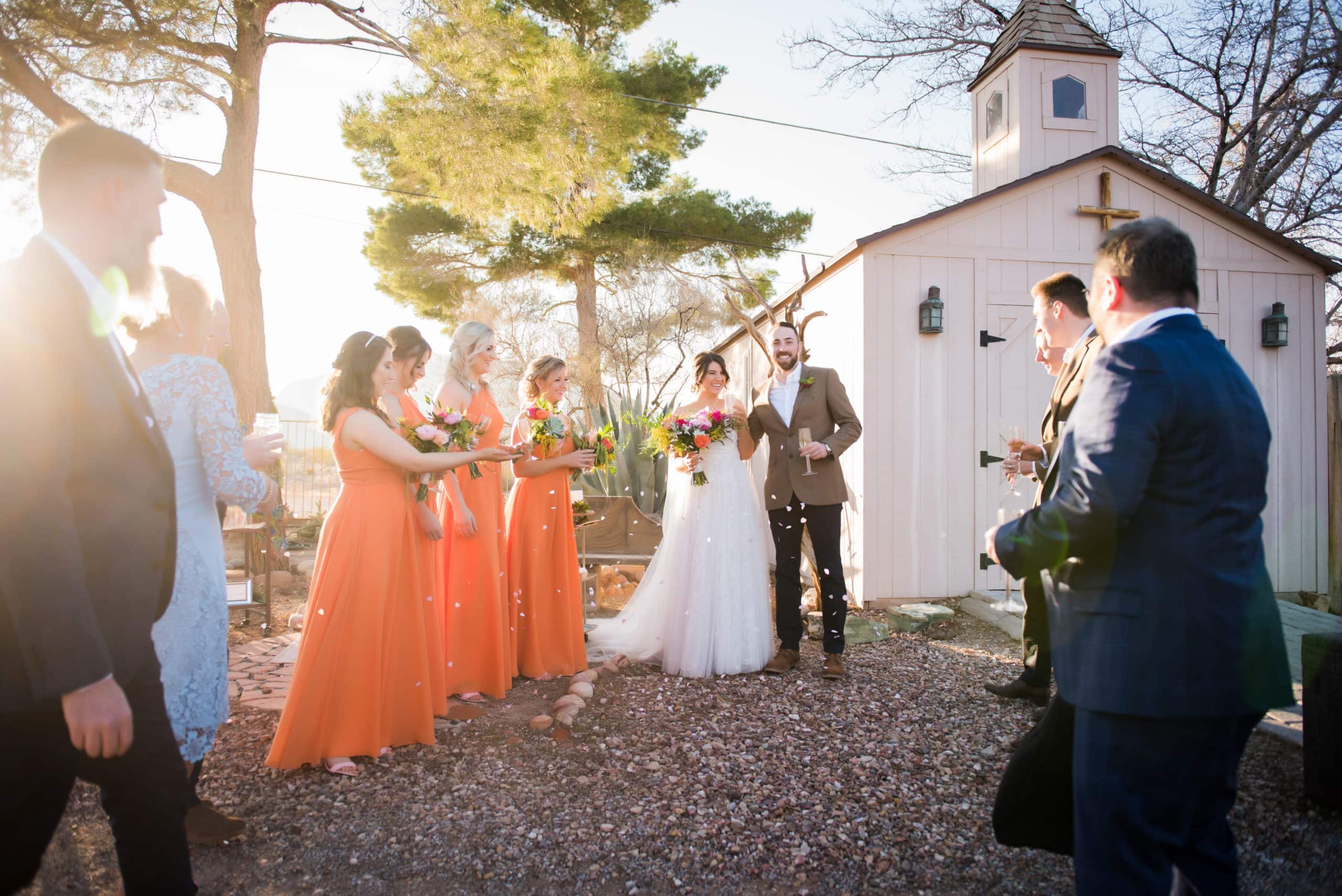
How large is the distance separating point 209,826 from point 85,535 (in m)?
1.83

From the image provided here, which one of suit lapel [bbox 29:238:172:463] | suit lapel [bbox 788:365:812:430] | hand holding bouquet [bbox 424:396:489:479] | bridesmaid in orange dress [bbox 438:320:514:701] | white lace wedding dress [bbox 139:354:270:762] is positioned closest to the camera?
suit lapel [bbox 29:238:172:463]

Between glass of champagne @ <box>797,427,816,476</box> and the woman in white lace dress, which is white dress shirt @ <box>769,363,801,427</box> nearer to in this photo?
glass of champagne @ <box>797,427,816,476</box>

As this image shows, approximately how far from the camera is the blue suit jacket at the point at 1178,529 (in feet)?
5.52

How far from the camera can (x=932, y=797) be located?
3.11m

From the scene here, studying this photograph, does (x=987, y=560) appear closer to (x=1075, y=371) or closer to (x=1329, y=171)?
Result: (x=1075, y=371)

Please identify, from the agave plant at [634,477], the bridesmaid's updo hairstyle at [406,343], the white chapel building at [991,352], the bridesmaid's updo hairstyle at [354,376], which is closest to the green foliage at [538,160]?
the agave plant at [634,477]

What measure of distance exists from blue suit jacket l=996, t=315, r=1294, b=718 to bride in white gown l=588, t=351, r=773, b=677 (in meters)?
3.25

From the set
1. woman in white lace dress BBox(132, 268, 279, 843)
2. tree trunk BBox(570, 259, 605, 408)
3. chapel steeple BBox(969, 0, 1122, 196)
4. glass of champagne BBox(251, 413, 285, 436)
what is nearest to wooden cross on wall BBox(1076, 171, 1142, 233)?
chapel steeple BBox(969, 0, 1122, 196)

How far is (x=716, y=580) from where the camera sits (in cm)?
495

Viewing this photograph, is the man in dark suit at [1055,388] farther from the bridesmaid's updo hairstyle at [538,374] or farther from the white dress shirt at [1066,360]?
the bridesmaid's updo hairstyle at [538,374]

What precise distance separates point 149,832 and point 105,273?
124 centimetres

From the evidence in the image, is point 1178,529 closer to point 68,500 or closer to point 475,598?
point 68,500

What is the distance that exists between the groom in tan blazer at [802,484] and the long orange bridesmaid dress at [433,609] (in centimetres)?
212

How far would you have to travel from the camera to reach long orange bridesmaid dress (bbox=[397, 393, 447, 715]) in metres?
3.71
